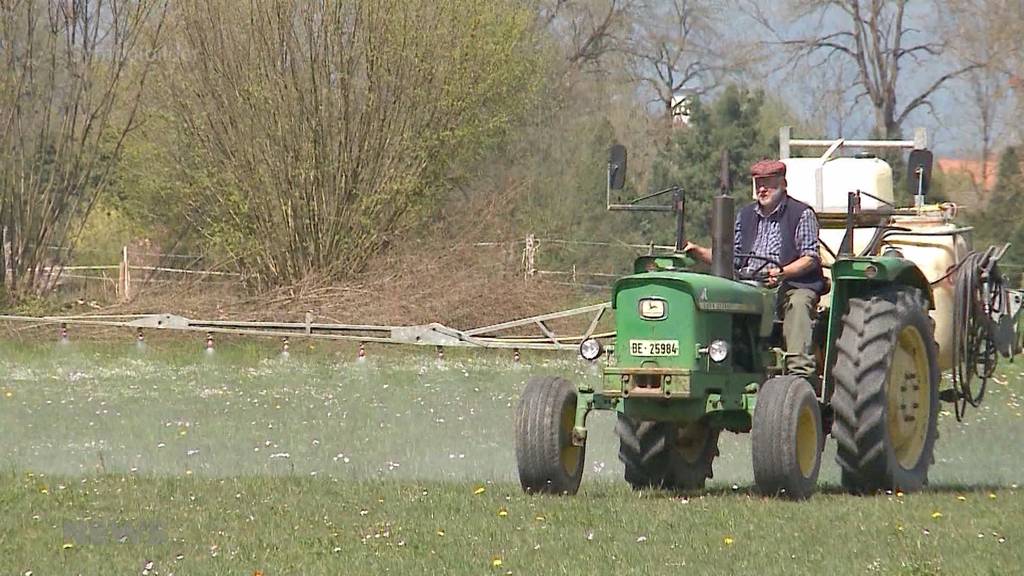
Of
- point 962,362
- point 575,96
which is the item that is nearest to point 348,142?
point 575,96

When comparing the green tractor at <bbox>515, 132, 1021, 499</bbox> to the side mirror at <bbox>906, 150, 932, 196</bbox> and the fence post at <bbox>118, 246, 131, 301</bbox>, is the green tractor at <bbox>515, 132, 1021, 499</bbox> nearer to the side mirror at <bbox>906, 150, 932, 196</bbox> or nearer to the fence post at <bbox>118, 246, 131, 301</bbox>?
the side mirror at <bbox>906, 150, 932, 196</bbox>

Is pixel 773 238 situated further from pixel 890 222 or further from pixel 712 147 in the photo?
pixel 712 147


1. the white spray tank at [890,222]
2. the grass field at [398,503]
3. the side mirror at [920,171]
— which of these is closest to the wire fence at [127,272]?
the grass field at [398,503]

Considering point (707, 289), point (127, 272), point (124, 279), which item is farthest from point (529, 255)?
point (707, 289)

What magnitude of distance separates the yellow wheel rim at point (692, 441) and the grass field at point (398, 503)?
15.0 inches

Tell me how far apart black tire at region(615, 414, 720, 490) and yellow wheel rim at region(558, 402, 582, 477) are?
664mm

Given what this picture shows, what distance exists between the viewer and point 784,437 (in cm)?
967

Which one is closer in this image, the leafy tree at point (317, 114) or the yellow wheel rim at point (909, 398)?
the yellow wheel rim at point (909, 398)

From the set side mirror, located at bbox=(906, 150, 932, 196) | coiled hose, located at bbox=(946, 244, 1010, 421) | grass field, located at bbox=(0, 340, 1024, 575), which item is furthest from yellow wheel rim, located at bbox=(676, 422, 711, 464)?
side mirror, located at bbox=(906, 150, 932, 196)

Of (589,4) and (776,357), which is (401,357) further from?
(589,4)

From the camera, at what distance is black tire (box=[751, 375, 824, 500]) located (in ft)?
31.8

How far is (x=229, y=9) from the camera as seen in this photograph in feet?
105

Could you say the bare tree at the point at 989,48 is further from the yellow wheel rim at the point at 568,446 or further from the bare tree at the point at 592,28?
the yellow wheel rim at the point at 568,446

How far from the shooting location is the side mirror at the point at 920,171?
13.5m
